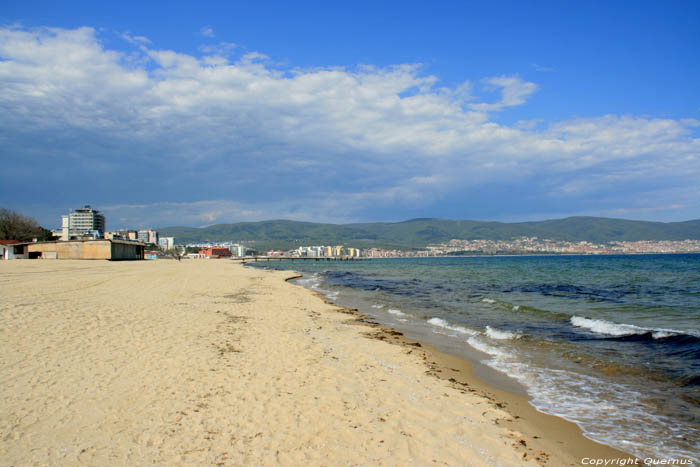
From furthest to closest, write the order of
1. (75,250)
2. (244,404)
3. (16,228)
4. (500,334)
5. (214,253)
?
(214,253) → (16,228) → (75,250) → (500,334) → (244,404)

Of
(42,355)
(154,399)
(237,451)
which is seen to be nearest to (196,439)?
(237,451)

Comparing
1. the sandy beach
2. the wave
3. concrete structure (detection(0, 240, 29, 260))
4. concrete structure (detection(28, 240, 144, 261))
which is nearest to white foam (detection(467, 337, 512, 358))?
the sandy beach

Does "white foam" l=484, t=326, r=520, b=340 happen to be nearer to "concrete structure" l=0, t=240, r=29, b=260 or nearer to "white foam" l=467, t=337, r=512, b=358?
"white foam" l=467, t=337, r=512, b=358

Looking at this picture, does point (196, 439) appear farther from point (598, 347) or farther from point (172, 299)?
point (172, 299)

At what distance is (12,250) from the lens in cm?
5403

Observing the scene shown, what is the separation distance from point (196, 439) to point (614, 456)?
4.88 metres

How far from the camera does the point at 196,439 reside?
4.39 meters

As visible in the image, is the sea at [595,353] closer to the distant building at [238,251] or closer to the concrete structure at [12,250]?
the concrete structure at [12,250]

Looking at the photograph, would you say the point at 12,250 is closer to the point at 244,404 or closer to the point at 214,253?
the point at 244,404

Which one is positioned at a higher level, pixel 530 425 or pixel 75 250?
pixel 75 250

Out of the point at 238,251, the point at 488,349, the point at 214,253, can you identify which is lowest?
the point at 238,251

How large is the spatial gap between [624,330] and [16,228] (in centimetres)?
9403

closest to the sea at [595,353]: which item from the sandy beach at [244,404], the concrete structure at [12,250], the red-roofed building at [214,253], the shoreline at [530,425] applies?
the shoreline at [530,425]

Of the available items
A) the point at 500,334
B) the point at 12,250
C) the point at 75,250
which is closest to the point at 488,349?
the point at 500,334
